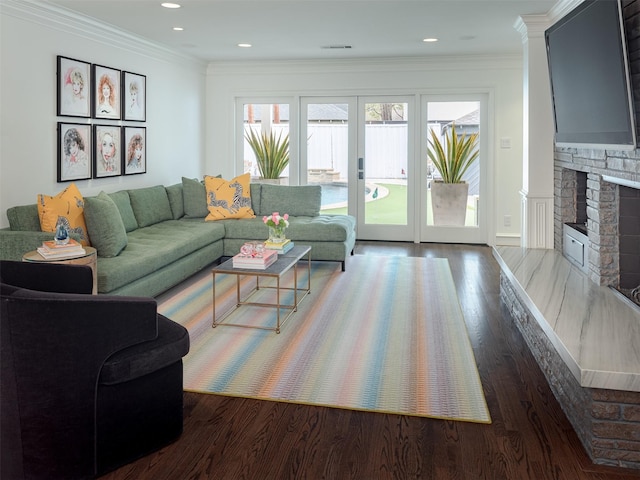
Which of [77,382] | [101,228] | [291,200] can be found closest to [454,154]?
[291,200]

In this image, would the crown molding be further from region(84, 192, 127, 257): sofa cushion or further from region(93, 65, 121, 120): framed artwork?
region(84, 192, 127, 257): sofa cushion

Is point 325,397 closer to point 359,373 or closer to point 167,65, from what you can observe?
point 359,373

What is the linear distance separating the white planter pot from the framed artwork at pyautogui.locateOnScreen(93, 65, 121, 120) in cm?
392

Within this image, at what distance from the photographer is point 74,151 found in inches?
194

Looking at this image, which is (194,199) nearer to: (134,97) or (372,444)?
(134,97)

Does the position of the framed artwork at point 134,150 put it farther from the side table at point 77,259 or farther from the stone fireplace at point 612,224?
the stone fireplace at point 612,224

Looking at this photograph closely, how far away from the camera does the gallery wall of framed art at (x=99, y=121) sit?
15.7 feet

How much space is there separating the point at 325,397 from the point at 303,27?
375cm

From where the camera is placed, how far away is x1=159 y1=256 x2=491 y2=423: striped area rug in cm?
282

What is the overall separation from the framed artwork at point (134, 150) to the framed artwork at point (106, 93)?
292mm

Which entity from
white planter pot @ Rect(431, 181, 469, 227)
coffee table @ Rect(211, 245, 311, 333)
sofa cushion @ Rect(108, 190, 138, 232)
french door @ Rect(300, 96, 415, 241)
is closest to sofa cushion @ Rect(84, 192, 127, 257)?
coffee table @ Rect(211, 245, 311, 333)

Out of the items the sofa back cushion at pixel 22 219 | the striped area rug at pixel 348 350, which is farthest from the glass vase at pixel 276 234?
the sofa back cushion at pixel 22 219

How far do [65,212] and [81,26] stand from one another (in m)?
1.90

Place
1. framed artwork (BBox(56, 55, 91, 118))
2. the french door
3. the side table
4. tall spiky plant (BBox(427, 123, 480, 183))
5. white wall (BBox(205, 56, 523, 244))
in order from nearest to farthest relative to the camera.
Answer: the side table < framed artwork (BBox(56, 55, 91, 118)) < white wall (BBox(205, 56, 523, 244)) < tall spiky plant (BBox(427, 123, 480, 183)) < the french door
